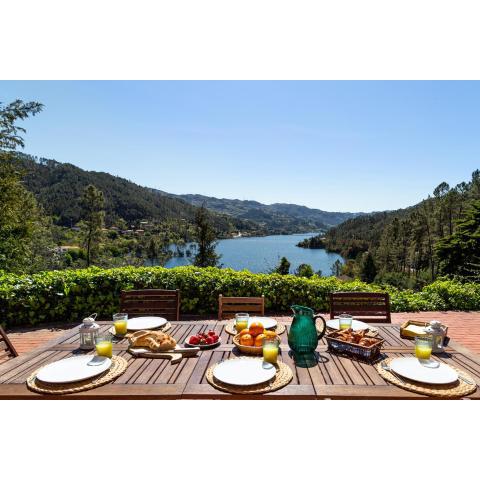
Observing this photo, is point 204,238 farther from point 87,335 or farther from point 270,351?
point 270,351

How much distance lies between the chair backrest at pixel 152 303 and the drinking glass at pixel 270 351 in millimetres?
1307

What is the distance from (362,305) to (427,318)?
3.13m

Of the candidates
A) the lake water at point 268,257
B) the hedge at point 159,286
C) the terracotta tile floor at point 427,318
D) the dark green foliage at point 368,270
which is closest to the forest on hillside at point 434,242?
the dark green foliage at point 368,270

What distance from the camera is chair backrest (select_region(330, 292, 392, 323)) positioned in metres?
2.87

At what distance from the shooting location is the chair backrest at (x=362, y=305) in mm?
2867

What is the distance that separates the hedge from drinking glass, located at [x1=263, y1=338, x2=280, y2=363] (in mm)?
3404

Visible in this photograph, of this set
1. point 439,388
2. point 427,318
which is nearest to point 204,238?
point 427,318

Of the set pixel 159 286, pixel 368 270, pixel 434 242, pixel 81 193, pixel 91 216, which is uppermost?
pixel 81 193

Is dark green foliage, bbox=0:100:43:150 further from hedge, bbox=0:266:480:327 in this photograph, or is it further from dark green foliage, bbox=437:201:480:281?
dark green foliage, bbox=437:201:480:281

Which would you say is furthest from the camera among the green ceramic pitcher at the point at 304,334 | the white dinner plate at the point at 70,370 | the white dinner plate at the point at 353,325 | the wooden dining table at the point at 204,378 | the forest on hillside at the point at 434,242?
the forest on hillside at the point at 434,242

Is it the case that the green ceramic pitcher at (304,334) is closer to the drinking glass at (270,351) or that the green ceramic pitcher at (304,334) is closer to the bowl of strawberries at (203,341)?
the drinking glass at (270,351)

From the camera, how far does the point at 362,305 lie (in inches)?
114
